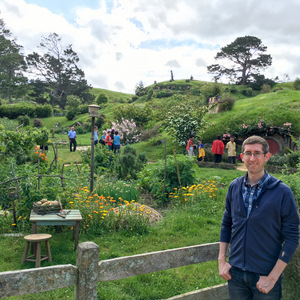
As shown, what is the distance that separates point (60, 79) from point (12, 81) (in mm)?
18516

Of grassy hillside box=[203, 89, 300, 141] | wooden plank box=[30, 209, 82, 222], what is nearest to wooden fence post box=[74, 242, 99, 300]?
wooden plank box=[30, 209, 82, 222]

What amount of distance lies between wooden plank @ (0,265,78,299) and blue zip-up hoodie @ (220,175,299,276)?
4.33 feet

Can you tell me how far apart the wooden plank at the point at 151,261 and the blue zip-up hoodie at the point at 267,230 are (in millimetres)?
616

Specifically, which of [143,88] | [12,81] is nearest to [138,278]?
[12,81]

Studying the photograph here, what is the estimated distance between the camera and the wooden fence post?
7.32 feet

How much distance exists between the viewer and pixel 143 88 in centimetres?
7000

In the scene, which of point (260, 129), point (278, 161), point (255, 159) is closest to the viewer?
point (255, 159)

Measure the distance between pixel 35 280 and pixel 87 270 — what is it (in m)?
0.38

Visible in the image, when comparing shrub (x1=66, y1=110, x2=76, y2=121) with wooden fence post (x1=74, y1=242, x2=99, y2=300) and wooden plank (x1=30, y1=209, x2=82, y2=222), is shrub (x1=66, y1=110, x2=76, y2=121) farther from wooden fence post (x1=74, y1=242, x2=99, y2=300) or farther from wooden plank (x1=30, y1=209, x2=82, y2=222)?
wooden fence post (x1=74, y1=242, x2=99, y2=300)

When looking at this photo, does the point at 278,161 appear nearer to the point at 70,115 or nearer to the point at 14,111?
the point at 70,115

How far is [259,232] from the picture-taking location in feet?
7.25

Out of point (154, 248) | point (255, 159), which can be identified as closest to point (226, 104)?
point (154, 248)

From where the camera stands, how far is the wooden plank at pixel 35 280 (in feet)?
6.81

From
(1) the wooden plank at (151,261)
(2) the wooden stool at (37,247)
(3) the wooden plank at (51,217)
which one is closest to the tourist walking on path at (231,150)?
(3) the wooden plank at (51,217)
